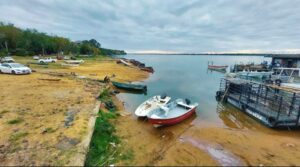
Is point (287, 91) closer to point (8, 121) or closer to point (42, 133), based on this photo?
point (42, 133)

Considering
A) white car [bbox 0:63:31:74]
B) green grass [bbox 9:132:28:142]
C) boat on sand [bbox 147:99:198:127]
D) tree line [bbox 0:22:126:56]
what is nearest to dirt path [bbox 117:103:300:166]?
boat on sand [bbox 147:99:198:127]

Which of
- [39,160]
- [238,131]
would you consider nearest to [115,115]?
[39,160]

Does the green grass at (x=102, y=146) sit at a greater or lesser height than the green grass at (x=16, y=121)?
lesser

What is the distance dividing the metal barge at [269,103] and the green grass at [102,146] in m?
11.1

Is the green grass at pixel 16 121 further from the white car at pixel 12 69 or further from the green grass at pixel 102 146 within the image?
the white car at pixel 12 69

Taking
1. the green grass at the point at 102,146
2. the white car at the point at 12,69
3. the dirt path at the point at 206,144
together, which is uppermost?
the white car at the point at 12,69

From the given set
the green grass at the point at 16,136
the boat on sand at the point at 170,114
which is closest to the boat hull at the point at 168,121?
the boat on sand at the point at 170,114

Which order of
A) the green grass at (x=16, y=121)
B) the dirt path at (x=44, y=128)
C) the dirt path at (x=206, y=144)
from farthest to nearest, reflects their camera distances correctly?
the green grass at (x=16, y=121) < the dirt path at (x=206, y=144) < the dirt path at (x=44, y=128)

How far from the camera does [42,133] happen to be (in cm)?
830

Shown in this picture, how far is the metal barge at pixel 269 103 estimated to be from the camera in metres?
12.4

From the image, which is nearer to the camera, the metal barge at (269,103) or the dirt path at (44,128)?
the dirt path at (44,128)

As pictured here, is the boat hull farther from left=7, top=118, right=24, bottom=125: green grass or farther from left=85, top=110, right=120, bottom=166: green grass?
left=7, top=118, right=24, bottom=125: green grass

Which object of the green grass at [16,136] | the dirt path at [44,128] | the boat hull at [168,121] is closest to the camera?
Result: the dirt path at [44,128]

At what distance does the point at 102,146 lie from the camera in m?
8.45
